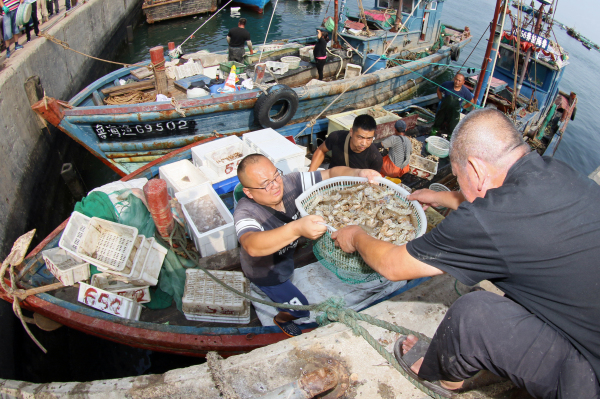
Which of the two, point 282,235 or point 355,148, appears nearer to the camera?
point 282,235

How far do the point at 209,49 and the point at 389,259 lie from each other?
19.7m

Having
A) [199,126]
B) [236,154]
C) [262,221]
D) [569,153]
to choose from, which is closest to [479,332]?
[262,221]

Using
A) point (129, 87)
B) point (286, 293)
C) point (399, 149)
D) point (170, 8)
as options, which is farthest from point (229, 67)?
point (170, 8)

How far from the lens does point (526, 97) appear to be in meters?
10.7

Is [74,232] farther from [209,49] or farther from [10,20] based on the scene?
[209,49]

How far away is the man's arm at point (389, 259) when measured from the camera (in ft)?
5.72

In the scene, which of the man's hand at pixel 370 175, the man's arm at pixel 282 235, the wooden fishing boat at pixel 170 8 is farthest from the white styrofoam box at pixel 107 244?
the wooden fishing boat at pixel 170 8

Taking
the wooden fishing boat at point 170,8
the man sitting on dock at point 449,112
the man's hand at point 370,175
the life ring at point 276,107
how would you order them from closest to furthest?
the man's hand at point 370,175 → the life ring at point 276,107 → the man sitting on dock at point 449,112 → the wooden fishing boat at point 170,8

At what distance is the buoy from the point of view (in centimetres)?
378

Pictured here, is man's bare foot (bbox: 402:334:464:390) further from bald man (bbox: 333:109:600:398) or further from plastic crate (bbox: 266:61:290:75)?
plastic crate (bbox: 266:61:290:75)

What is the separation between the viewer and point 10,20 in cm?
799

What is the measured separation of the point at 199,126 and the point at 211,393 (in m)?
5.83

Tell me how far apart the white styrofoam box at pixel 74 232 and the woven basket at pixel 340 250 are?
2.52 meters

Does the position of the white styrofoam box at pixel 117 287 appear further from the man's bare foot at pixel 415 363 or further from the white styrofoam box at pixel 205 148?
the man's bare foot at pixel 415 363
